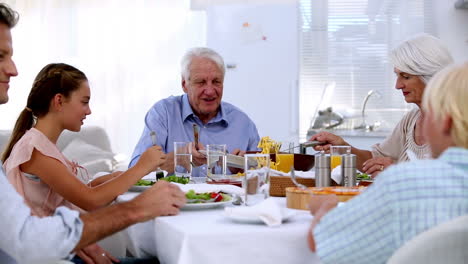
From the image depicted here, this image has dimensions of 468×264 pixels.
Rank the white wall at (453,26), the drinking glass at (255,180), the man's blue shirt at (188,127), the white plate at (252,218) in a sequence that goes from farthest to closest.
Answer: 1. the white wall at (453,26)
2. the man's blue shirt at (188,127)
3. the drinking glass at (255,180)
4. the white plate at (252,218)

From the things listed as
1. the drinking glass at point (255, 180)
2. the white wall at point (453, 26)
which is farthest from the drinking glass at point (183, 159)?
the white wall at point (453, 26)

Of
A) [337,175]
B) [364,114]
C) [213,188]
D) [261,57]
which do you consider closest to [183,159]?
[213,188]

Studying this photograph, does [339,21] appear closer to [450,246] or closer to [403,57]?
[403,57]

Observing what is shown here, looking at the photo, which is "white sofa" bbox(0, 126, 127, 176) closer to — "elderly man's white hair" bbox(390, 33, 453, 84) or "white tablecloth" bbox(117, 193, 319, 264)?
"elderly man's white hair" bbox(390, 33, 453, 84)

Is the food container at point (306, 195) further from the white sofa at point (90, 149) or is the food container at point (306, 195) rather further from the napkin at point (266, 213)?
the white sofa at point (90, 149)

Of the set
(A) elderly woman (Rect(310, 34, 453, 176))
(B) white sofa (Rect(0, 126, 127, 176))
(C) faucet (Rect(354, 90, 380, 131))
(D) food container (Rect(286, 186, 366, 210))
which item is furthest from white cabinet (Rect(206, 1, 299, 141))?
(D) food container (Rect(286, 186, 366, 210))

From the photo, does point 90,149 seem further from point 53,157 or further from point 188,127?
point 53,157

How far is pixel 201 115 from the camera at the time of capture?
314 cm

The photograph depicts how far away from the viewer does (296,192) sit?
63.2 inches

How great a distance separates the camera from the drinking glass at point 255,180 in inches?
64.5

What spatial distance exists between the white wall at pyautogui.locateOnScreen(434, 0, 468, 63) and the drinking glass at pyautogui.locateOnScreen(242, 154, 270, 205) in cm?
458

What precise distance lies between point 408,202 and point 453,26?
504cm

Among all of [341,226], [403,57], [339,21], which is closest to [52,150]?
[341,226]

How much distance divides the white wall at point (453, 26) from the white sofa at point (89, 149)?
10.3 feet
